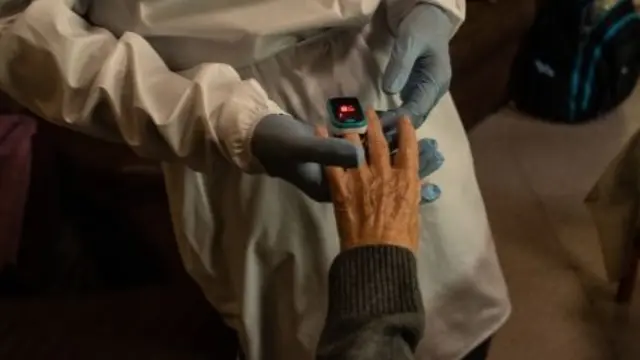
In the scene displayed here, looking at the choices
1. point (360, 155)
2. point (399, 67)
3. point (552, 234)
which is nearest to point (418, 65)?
point (399, 67)

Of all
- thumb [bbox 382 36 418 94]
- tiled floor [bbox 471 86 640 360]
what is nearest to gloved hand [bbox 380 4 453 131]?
thumb [bbox 382 36 418 94]

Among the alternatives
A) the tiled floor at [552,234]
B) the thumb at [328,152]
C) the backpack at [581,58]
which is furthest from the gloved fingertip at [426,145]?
the backpack at [581,58]

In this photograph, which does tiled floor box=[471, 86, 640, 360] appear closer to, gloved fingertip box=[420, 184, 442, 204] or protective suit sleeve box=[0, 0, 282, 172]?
gloved fingertip box=[420, 184, 442, 204]

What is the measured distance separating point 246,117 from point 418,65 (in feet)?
0.74

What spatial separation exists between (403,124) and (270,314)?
11.7 inches

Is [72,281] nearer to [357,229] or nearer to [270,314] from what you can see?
[270,314]

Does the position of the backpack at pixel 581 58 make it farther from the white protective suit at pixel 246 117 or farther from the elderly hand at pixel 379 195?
the elderly hand at pixel 379 195

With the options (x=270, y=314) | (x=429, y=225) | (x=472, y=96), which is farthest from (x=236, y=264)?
(x=472, y=96)

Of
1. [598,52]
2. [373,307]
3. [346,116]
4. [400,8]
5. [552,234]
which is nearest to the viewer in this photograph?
[373,307]

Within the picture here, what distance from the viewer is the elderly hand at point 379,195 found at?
826 millimetres

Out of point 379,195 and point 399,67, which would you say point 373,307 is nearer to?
point 379,195

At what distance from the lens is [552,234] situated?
190cm

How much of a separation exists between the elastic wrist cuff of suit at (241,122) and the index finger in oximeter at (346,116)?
6 centimetres

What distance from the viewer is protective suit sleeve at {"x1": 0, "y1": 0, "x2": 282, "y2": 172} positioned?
2.80 feet
